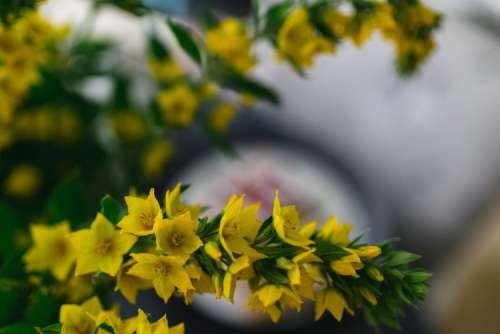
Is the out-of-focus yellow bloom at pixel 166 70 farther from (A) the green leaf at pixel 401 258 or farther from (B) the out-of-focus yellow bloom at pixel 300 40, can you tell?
(A) the green leaf at pixel 401 258

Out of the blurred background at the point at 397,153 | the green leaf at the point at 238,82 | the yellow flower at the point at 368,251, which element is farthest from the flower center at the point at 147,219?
the blurred background at the point at 397,153

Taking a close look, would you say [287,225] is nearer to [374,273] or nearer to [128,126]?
[374,273]

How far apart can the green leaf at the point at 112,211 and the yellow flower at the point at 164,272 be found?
0.16ft

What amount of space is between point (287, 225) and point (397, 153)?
31.3 inches

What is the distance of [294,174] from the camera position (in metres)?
0.97

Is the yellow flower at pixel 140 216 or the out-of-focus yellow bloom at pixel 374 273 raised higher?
the out-of-focus yellow bloom at pixel 374 273

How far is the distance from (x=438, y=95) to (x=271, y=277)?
2.78ft

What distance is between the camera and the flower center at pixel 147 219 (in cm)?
33

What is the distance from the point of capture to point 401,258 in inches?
13.3

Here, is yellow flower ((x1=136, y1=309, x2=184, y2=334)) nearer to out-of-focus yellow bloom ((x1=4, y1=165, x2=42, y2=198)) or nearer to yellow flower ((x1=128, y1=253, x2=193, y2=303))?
yellow flower ((x1=128, y1=253, x2=193, y2=303))

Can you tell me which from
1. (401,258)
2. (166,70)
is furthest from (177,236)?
(166,70)

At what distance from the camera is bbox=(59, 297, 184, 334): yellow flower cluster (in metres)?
0.31

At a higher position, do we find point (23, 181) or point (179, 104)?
point (179, 104)

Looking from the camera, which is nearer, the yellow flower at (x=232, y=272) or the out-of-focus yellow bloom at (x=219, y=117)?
the yellow flower at (x=232, y=272)
